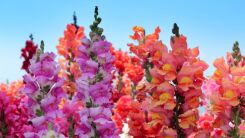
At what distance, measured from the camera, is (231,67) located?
174 inches

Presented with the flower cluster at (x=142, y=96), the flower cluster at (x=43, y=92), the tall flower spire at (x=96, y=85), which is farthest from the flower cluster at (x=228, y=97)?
the flower cluster at (x=43, y=92)

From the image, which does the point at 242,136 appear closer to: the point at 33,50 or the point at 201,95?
the point at 201,95

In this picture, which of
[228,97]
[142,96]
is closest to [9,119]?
[142,96]

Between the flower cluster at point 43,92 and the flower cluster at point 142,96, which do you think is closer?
the flower cluster at point 142,96

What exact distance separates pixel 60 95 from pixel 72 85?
3.80 meters

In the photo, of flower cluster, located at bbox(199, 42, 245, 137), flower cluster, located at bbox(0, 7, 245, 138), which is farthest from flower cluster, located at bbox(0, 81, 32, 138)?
flower cluster, located at bbox(199, 42, 245, 137)

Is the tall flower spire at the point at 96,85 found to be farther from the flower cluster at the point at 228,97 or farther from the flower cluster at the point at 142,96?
the flower cluster at the point at 228,97

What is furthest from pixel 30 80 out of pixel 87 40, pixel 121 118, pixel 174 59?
pixel 121 118

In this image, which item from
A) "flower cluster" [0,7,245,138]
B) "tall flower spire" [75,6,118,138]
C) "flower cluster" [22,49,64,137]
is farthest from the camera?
"tall flower spire" [75,6,118,138]

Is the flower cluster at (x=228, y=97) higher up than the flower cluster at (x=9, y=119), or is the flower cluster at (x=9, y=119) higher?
the flower cluster at (x=9, y=119)

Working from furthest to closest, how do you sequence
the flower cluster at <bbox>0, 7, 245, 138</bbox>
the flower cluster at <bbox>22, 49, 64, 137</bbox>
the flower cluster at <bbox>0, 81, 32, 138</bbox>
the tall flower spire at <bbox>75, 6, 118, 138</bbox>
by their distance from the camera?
the flower cluster at <bbox>0, 81, 32, 138</bbox>
the tall flower spire at <bbox>75, 6, 118, 138</bbox>
the flower cluster at <bbox>22, 49, 64, 137</bbox>
the flower cluster at <bbox>0, 7, 245, 138</bbox>

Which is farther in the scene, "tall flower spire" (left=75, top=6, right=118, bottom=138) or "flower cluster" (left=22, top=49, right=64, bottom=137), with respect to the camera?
"tall flower spire" (left=75, top=6, right=118, bottom=138)

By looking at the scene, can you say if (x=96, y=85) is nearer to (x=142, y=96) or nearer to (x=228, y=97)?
(x=142, y=96)

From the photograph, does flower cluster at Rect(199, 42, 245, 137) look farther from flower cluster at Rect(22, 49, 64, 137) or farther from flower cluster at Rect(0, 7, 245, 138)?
flower cluster at Rect(22, 49, 64, 137)
